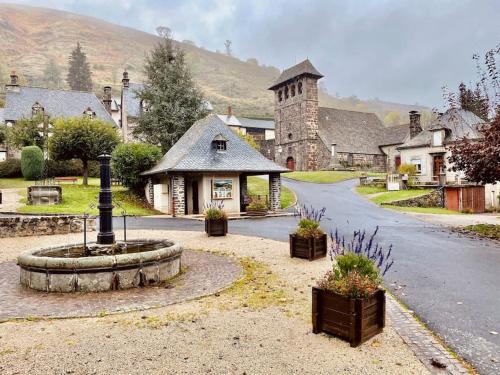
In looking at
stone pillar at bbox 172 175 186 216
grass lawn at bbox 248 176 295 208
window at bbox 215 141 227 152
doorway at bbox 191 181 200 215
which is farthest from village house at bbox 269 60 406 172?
stone pillar at bbox 172 175 186 216

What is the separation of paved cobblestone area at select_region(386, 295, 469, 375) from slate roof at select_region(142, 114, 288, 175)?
1724 cm

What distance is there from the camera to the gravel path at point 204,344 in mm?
4164

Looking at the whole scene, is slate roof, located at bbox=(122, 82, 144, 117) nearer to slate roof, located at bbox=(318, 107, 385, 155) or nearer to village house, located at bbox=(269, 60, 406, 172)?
village house, located at bbox=(269, 60, 406, 172)

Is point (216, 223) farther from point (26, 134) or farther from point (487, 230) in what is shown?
point (26, 134)

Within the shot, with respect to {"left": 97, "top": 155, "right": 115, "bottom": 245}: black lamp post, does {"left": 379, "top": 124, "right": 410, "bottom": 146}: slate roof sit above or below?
above

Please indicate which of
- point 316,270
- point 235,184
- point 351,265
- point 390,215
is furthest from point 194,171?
point 351,265

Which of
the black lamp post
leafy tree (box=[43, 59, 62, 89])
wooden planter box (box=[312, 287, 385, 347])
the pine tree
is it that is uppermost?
leafy tree (box=[43, 59, 62, 89])

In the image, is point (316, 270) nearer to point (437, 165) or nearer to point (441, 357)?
point (441, 357)

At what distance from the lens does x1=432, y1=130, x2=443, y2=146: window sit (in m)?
35.5

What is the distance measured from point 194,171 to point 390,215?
11731mm

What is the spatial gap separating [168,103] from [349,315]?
32.8m

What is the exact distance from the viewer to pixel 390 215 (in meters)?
21.0

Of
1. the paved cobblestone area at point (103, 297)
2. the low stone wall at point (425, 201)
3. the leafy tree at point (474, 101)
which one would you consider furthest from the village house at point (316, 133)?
the paved cobblestone area at point (103, 297)

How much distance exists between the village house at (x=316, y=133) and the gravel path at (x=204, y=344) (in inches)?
1690
